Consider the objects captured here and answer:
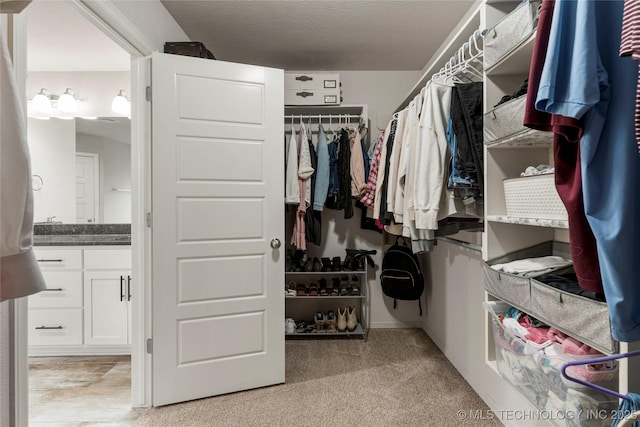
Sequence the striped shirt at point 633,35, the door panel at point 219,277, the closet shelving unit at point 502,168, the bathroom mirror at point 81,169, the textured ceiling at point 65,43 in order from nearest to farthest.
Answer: the striped shirt at point 633,35, the closet shelving unit at point 502,168, the door panel at point 219,277, the textured ceiling at point 65,43, the bathroom mirror at point 81,169

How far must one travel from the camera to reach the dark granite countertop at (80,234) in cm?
254

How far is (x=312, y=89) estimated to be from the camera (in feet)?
9.35

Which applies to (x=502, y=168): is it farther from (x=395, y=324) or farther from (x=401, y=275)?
(x=395, y=324)

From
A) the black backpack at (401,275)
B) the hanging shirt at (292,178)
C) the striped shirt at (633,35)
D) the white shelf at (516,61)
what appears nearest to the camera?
the striped shirt at (633,35)

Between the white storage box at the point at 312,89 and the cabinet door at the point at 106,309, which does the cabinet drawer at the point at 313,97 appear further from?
the cabinet door at the point at 106,309

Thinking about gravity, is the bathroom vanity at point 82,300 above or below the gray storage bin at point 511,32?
below

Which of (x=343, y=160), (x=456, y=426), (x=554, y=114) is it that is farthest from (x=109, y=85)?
(x=456, y=426)

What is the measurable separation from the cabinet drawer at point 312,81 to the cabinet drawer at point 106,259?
6.19ft

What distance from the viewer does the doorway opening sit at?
6.64 ft

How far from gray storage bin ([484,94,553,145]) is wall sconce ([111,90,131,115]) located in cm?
291

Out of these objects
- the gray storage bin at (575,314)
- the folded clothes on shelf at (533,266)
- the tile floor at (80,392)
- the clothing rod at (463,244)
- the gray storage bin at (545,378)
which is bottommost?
the tile floor at (80,392)

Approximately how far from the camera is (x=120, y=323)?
2.57 meters

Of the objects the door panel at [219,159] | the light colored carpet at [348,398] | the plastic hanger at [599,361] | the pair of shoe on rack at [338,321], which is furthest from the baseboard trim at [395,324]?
the plastic hanger at [599,361]

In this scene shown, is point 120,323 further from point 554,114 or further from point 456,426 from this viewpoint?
point 554,114
